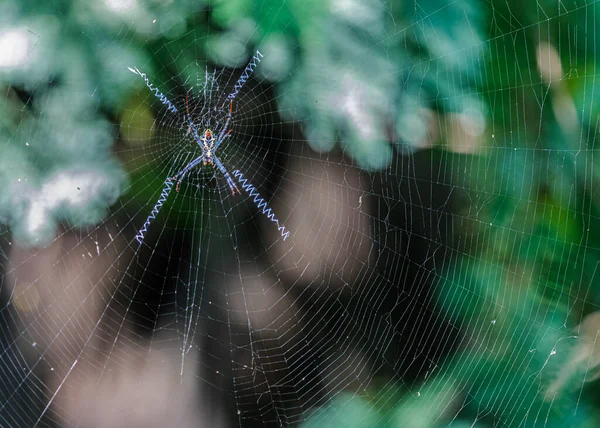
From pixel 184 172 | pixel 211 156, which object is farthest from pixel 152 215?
pixel 211 156

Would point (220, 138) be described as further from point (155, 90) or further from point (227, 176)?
point (155, 90)

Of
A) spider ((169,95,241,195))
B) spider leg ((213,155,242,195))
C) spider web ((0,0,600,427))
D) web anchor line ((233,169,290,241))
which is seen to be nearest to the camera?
spider web ((0,0,600,427))

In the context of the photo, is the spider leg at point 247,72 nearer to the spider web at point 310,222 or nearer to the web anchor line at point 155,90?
the spider web at point 310,222

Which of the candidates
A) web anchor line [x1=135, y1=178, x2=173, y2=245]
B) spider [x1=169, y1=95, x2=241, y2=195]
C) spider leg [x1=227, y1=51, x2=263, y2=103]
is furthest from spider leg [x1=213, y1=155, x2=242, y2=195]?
spider leg [x1=227, y1=51, x2=263, y2=103]

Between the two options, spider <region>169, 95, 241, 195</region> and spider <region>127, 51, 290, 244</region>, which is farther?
spider <region>169, 95, 241, 195</region>

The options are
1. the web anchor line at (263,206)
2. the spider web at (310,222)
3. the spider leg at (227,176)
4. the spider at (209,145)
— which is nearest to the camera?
the spider web at (310,222)

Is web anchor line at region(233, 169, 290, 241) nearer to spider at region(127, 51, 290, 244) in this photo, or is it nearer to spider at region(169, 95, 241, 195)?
spider at region(127, 51, 290, 244)

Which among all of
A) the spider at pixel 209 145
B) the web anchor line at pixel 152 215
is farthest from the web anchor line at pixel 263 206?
the web anchor line at pixel 152 215

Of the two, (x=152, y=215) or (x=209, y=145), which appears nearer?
(x=152, y=215)

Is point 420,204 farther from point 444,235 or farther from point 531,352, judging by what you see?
point 531,352
